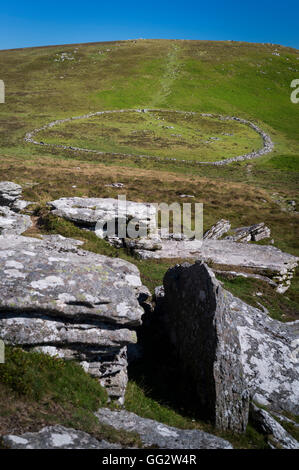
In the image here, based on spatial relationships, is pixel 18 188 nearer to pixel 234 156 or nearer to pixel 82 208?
pixel 82 208

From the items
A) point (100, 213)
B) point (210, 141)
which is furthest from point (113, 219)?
point (210, 141)

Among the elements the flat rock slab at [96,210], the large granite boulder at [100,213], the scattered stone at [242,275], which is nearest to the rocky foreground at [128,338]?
the scattered stone at [242,275]

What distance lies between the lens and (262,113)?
356 feet

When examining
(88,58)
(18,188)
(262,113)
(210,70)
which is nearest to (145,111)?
(262,113)

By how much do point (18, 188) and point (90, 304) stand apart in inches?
705

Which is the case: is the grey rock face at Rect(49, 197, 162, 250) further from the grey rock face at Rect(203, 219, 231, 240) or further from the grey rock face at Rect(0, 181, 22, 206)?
the grey rock face at Rect(203, 219, 231, 240)

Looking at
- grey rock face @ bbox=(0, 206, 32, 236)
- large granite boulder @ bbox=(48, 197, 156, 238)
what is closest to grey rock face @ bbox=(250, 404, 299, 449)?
large granite boulder @ bbox=(48, 197, 156, 238)

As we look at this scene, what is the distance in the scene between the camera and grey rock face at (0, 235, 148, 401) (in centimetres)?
793

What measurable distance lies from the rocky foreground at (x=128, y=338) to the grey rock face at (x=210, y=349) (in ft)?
0.08

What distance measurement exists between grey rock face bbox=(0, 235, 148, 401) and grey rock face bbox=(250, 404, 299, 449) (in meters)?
3.73

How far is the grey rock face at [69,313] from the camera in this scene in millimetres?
7930

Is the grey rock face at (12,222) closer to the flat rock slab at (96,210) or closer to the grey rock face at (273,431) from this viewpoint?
the flat rock slab at (96,210)

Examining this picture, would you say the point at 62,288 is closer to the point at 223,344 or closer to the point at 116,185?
the point at 223,344

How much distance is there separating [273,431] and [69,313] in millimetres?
6080
